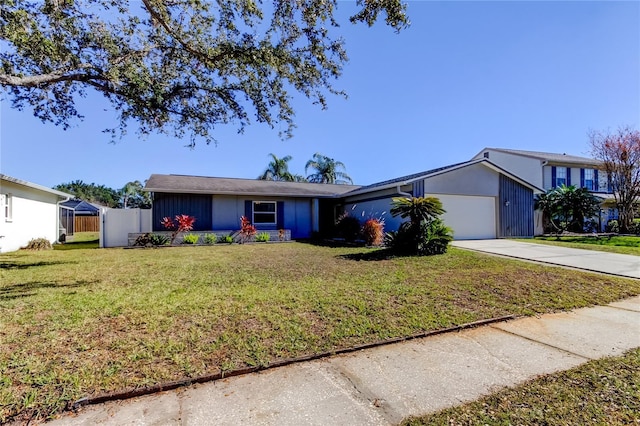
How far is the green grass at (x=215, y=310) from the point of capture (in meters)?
2.92

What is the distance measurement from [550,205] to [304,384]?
20.4 metres

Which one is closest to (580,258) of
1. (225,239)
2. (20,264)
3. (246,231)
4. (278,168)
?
(246,231)

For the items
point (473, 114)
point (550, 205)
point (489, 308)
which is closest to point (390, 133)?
point (473, 114)

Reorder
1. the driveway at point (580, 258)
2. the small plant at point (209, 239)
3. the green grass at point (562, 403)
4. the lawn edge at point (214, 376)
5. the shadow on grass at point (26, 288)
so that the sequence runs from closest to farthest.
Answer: the green grass at point (562, 403) → the lawn edge at point (214, 376) → the shadow on grass at point (26, 288) → the driveway at point (580, 258) → the small plant at point (209, 239)

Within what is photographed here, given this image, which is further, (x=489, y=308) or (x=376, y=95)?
(x=376, y=95)

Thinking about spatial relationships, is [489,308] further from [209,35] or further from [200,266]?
[209,35]

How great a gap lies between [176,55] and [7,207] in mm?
10134

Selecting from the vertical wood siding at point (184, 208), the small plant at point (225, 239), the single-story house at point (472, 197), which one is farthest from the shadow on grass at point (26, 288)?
the single-story house at point (472, 197)

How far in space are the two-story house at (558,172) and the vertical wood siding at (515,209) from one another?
6442 millimetres

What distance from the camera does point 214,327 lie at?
3912mm

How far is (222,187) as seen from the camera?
55.6ft

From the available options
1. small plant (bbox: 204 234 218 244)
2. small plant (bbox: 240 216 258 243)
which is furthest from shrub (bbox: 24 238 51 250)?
small plant (bbox: 240 216 258 243)

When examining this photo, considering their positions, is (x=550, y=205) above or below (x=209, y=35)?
below

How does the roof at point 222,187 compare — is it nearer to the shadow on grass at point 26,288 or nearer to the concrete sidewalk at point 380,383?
the shadow on grass at point 26,288
